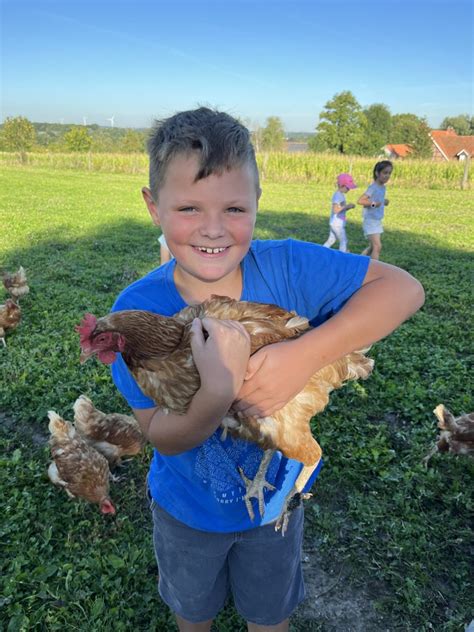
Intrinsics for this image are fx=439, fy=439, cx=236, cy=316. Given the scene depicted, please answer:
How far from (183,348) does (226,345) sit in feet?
1.02

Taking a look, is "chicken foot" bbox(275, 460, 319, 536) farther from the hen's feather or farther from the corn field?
the corn field

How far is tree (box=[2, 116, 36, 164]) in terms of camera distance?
3488 centimetres

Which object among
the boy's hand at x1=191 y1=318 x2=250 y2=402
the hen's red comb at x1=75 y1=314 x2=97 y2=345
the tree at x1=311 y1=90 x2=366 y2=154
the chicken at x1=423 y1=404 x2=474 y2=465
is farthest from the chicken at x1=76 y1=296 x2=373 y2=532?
the tree at x1=311 y1=90 x2=366 y2=154

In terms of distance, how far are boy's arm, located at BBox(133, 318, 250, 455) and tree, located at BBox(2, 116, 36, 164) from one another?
38.7m

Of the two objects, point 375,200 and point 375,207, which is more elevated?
point 375,200

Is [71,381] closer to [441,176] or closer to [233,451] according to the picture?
[233,451]

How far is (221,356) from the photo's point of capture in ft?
3.79

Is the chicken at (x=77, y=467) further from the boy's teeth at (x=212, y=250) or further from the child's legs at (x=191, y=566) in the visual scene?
the boy's teeth at (x=212, y=250)

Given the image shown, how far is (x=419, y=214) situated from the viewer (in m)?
14.3

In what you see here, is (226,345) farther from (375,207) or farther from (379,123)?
(379,123)

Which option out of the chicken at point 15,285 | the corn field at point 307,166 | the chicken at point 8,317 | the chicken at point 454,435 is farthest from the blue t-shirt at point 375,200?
the corn field at point 307,166

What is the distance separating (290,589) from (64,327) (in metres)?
4.29

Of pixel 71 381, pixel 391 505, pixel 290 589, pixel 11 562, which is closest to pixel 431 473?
pixel 391 505

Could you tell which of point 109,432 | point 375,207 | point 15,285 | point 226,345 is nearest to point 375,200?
point 375,207
